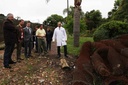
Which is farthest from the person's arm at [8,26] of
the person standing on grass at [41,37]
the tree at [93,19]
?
the tree at [93,19]

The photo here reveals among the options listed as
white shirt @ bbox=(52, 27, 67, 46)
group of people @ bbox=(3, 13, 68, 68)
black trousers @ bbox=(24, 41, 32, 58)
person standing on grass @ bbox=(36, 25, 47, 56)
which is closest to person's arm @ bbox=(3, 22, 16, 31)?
group of people @ bbox=(3, 13, 68, 68)

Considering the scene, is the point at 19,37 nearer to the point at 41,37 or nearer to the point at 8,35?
the point at 8,35

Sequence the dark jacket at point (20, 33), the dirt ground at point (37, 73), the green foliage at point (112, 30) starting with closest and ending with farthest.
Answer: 1. the dirt ground at point (37, 73)
2. the dark jacket at point (20, 33)
3. the green foliage at point (112, 30)

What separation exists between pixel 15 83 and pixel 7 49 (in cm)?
161

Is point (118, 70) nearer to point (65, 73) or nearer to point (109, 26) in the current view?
point (65, 73)

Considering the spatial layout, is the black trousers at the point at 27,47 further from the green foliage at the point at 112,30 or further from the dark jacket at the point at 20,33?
the green foliage at the point at 112,30

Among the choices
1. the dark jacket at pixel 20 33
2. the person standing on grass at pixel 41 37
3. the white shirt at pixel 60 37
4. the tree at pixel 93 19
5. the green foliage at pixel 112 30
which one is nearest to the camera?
the dark jacket at pixel 20 33

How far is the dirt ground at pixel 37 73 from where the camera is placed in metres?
10.4

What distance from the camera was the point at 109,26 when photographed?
48.1ft

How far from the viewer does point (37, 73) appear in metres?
11.2

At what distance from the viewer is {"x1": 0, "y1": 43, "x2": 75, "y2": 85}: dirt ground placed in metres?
10.4

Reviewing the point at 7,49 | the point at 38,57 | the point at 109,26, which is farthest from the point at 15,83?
the point at 109,26

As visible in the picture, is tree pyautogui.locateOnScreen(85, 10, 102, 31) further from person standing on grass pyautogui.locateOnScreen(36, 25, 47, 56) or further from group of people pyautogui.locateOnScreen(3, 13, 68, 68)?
person standing on grass pyautogui.locateOnScreen(36, 25, 47, 56)

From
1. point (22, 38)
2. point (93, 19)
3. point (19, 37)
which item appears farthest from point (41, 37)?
point (93, 19)
